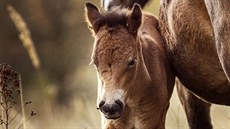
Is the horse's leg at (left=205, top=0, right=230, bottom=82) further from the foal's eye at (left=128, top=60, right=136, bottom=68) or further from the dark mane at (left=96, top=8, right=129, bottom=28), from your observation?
the dark mane at (left=96, top=8, right=129, bottom=28)

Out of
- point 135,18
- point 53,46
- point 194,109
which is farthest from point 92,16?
point 53,46

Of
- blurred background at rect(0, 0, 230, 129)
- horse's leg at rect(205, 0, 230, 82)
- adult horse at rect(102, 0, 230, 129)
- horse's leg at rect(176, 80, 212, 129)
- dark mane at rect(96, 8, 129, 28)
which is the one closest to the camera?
horse's leg at rect(205, 0, 230, 82)

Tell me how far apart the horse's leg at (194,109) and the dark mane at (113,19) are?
122cm

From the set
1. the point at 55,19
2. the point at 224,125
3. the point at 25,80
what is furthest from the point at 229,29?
the point at 55,19

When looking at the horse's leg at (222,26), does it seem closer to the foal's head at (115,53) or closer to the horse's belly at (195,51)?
the horse's belly at (195,51)

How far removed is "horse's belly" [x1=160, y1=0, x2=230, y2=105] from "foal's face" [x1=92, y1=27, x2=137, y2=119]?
389 mm

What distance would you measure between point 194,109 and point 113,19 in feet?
4.93

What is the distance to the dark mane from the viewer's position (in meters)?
8.27

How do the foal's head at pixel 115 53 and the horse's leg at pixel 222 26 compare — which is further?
the foal's head at pixel 115 53

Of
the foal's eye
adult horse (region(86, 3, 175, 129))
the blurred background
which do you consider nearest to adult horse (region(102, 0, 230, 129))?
adult horse (region(86, 3, 175, 129))

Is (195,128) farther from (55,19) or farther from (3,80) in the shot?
(55,19)

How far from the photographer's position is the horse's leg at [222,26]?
22.6ft

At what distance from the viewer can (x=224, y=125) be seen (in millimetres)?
10578

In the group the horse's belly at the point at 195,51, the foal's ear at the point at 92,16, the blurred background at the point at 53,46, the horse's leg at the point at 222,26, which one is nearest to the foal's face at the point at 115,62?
the foal's ear at the point at 92,16
